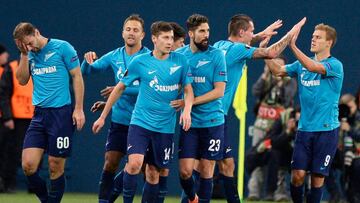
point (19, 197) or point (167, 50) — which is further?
point (19, 197)

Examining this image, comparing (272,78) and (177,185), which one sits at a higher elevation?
(272,78)

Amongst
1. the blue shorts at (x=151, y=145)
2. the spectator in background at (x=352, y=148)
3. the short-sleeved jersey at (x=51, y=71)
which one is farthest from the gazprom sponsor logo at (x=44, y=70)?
the spectator in background at (x=352, y=148)

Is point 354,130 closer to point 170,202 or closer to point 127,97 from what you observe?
point 170,202

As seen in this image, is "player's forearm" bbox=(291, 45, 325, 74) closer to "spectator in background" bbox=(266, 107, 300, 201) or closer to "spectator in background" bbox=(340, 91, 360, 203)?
"spectator in background" bbox=(340, 91, 360, 203)

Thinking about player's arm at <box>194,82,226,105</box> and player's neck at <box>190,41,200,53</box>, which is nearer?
player's arm at <box>194,82,226,105</box>

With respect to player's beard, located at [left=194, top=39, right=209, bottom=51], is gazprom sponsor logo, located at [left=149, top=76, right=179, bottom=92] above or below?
below

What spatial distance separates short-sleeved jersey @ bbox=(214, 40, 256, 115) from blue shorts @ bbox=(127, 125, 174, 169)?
1166mm

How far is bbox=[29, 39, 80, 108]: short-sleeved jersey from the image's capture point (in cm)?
1409

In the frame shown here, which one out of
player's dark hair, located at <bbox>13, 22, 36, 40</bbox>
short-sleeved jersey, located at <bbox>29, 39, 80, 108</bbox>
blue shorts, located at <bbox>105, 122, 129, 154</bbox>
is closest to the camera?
player's dark hair, located at <bbox>13, 22, 36, 40</bbox>

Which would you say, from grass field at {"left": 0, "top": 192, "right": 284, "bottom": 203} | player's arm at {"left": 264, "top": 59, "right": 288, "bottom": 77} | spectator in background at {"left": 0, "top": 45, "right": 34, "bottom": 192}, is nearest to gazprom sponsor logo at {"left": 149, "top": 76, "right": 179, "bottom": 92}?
player's arm at {"left": 264, "top": 59, "right": 288, "bottom": 77}

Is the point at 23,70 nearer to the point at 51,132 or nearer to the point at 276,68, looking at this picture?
the point at 51,132

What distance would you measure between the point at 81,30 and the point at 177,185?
2839mm

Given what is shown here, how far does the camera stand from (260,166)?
18.8m

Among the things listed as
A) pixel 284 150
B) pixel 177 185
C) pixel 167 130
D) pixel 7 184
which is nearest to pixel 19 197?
pixel 7 184
